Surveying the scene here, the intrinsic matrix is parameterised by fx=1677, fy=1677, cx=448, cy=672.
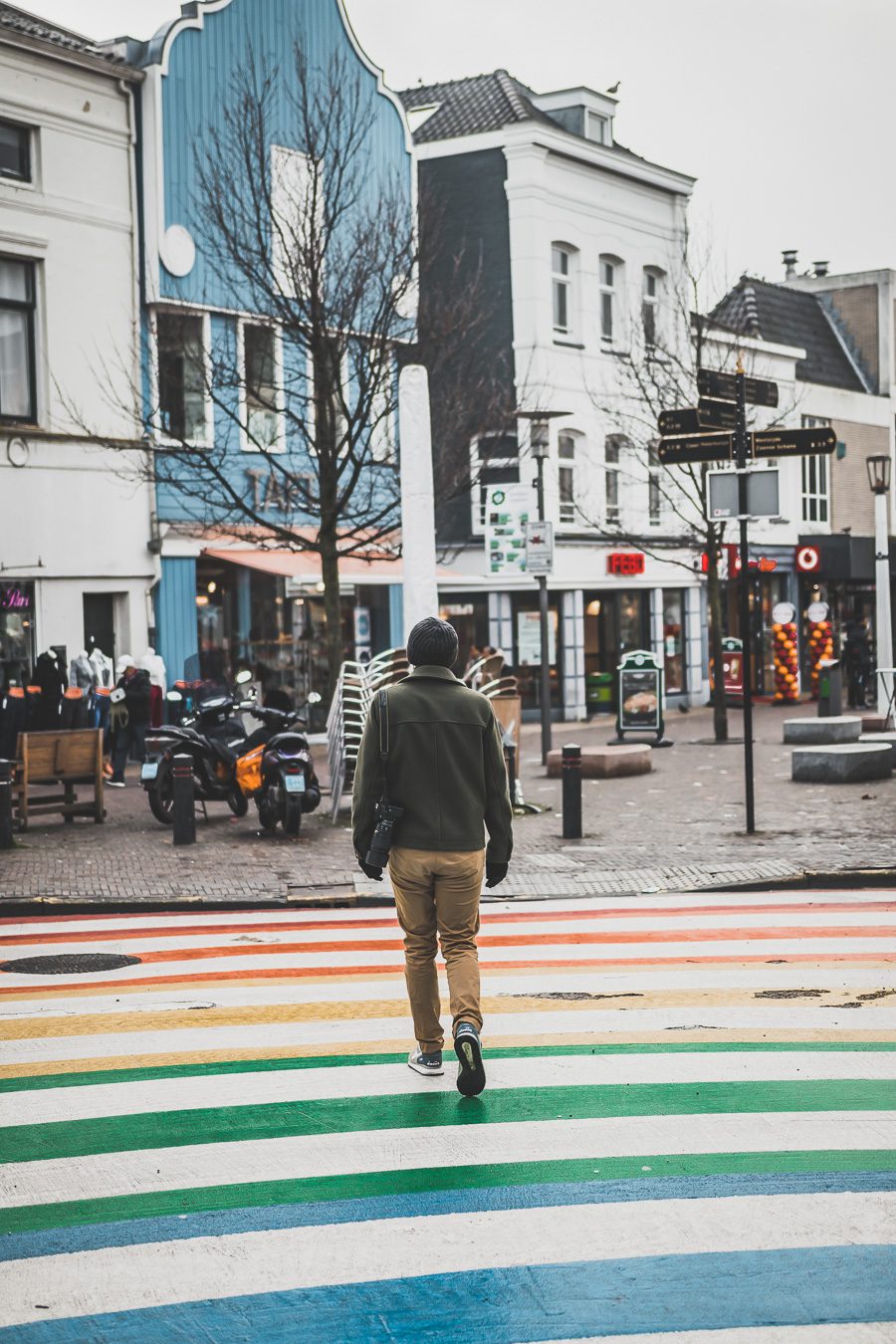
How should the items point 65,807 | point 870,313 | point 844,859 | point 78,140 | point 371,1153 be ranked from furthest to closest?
point 870,313 < point 78,140 < point 65,807 < point 844,859 < point 371,1153

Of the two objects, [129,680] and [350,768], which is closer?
[350,768]

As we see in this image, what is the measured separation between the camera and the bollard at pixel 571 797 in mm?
14719

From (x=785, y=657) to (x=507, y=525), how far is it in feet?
57.0

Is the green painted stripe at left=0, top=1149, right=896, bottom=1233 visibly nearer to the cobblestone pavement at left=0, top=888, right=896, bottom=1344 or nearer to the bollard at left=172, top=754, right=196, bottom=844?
the cobblestone pavement at left=0, top=888, right=896, bottom=1344

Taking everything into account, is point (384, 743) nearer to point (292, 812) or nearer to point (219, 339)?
point (292, 812)

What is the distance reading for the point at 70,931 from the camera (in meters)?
10.9

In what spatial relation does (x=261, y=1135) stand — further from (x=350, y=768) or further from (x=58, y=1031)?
(x=350, y=768)

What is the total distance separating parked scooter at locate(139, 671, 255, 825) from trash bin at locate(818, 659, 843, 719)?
14.1m

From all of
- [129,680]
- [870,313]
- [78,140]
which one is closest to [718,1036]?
[129,680]

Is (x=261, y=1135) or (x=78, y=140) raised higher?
(x=78, y=140)

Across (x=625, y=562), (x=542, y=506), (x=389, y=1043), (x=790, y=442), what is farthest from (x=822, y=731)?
(x=389, y=1043)

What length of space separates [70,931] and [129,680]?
11.2m

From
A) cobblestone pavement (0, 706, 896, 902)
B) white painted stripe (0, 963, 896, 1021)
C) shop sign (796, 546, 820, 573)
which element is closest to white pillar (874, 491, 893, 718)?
cobblestone pavement (0, 706, 896, 902)

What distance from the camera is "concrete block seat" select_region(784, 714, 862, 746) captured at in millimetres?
23188
